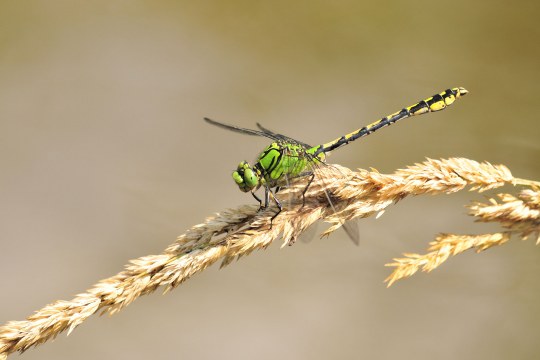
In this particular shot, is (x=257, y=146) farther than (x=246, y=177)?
Yes

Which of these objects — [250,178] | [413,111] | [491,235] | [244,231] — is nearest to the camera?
[491,235]

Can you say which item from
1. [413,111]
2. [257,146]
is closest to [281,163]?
[413,111]

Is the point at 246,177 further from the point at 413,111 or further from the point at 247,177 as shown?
the point at 413,111

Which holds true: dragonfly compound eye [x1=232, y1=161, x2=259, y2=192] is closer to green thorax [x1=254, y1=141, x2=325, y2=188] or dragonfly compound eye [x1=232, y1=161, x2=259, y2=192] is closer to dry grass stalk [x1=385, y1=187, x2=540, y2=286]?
green thorax [x1=254, y1=141, x2=325, y2=188]

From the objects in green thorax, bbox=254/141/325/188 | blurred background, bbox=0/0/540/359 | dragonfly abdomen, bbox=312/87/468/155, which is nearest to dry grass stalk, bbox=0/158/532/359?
green thorax, bbox=254/141/325/188

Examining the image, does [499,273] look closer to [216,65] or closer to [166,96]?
[216,65]

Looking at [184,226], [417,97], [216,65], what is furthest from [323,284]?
[216,65]
